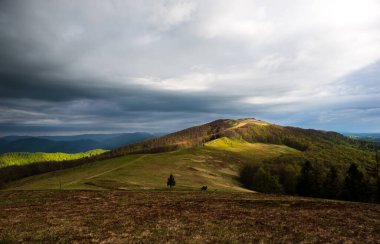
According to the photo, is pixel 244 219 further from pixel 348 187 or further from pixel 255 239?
pixel 348 187

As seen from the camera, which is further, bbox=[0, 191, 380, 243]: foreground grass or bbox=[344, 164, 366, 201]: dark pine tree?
bbox=[344, 164, 366, 201]: dark pine tree

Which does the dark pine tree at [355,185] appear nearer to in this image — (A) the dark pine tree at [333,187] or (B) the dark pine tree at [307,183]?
(A) the dark pine tree at [333,187]

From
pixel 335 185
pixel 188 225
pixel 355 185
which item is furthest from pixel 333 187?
pixel 188 225

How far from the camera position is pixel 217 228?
25703 millimetres

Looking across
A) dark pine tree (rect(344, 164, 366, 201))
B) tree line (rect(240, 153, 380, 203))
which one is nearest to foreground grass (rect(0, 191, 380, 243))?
dark pine tree (rect(344, 164, 366, 201))

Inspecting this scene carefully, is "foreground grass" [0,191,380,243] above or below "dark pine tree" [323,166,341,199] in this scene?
above

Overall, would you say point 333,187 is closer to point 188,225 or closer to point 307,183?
point 307,183

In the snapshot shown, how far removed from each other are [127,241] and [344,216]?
86.2 ft

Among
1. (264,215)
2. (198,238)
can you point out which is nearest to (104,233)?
(198,238)

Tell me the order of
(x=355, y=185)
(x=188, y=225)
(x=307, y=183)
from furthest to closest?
(x=307, y=183)
(x=355, y=185)
(x=188, y=225)

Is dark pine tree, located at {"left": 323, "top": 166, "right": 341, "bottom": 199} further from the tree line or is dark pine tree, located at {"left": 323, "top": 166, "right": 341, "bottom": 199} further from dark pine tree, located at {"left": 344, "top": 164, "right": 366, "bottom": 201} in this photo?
dark pine tree, located at {"left": 344, "top": 164, "right": 366, "bottom": 201}

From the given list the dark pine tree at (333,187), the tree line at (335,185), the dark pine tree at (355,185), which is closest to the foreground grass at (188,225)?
the dark pine tree at (355,185)

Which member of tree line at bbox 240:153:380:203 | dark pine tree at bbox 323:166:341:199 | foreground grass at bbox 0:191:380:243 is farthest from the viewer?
dark pine tree at bbox 323:166:341:199

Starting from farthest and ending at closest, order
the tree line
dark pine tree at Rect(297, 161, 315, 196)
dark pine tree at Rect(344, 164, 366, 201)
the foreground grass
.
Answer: dark pine tree at Rect(297, 161, 315, 196)
dark pine tree at Rect(344, 164, 366, 201)
the tree line
the foreground grass
